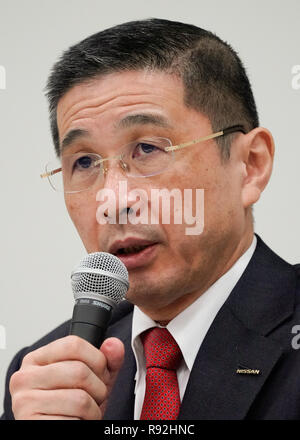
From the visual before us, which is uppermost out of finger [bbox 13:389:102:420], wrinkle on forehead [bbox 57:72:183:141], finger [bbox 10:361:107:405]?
wrinkle on forehead [bbox 57:72:183:141]

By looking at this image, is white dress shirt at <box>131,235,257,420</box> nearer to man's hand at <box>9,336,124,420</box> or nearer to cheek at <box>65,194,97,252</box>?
cheek at <box>65,194,97,252</box>

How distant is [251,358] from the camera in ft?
4.90

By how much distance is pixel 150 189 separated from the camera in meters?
1.61

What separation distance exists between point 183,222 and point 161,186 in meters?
0.12

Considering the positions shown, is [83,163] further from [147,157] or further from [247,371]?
[247,371]

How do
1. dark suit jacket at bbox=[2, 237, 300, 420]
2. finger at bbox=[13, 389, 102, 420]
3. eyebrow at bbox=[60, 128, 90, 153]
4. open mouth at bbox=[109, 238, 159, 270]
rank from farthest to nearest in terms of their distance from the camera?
eyebrow at bbox=[60, 128, 90, 153] < open mouth at bbox=[109, 238, 159, 270] < dark suit jacket at bbox=[2, 237, 300, 420] < finger at bbox=[13, 389, 102, 420]

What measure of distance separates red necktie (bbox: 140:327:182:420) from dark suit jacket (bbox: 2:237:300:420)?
0.24 ft

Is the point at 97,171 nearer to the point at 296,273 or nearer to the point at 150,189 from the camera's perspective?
the point at 150,189

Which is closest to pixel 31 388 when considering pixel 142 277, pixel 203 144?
pixel 142 277

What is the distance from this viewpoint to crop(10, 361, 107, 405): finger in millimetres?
1108

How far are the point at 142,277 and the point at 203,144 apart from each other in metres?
0.44

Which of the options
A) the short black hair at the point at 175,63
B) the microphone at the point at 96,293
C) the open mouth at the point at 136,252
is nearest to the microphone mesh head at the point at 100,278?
the microphone at the point at 96,293

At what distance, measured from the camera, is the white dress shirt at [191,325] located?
1.62 meters

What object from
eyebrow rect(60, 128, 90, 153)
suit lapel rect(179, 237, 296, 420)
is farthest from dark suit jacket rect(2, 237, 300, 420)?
eyebrow rect(60, 128, 90, 153)
